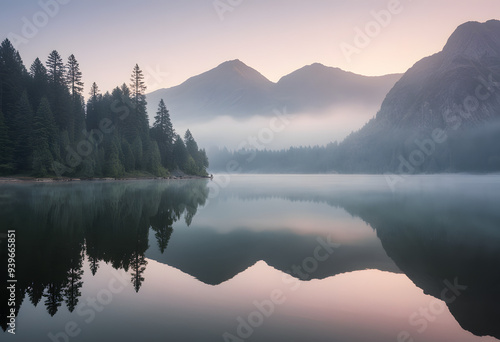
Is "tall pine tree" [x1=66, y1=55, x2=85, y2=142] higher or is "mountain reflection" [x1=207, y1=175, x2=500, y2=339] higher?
"tall pine tree" [x1=66, y1=55, x2=85, y2=142]

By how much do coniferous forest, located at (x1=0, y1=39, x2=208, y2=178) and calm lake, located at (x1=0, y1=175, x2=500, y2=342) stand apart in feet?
216

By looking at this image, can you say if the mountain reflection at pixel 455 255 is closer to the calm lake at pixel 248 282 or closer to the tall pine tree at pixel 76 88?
the calm lake at pixel 248 282

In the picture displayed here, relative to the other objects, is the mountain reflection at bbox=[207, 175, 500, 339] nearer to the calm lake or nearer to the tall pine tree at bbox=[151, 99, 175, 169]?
the calm lake

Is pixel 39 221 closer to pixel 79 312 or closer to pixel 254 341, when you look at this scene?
pixel 79 312

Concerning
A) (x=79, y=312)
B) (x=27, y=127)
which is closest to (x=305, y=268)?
(x=79, y=312)

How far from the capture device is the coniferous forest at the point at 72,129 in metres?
80.0

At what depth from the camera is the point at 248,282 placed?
14102 millimetres

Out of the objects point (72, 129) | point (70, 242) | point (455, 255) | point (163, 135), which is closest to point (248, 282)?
point (70, 242)

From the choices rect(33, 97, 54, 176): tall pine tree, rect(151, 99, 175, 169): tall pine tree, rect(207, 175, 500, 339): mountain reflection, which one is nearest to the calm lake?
rect(207, 175, 500, 339): mountain reflection

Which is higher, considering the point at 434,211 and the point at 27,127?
the point at 27,127

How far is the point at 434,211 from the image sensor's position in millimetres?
37250

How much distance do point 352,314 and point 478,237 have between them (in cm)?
1785

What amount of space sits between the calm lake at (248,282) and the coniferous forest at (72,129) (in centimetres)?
6591

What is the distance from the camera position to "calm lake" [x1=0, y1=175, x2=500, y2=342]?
9.52 metres
